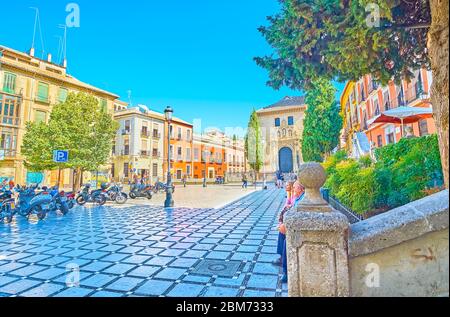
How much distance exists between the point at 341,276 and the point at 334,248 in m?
0.18

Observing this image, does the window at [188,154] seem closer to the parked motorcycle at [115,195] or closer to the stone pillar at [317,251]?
the parked motorcycle at [115,195]

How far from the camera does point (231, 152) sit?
2000 inches

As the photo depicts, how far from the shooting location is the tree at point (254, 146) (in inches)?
1318

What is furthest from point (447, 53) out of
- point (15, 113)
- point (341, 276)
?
point (15, 113)

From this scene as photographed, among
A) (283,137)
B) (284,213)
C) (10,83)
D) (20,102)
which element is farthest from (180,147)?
(284,213)

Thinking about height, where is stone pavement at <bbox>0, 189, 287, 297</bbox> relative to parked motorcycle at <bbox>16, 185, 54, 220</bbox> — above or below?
below

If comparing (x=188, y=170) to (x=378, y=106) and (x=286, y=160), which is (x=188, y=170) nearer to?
(x=286, y=160)

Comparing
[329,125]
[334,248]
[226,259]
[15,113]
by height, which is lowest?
[226,259]

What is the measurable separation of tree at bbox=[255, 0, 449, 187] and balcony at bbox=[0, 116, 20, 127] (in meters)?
24.6

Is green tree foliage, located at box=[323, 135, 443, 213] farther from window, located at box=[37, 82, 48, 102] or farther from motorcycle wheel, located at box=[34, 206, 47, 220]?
window, located at box=[37, 82, 48, 102]

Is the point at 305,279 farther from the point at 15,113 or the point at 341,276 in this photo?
the point at 15,113

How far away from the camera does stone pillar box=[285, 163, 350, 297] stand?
58.0 inches

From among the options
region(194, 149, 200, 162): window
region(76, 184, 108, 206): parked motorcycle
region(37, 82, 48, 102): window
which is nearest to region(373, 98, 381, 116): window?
region(76, 184, 108, 206): parked motorcycle

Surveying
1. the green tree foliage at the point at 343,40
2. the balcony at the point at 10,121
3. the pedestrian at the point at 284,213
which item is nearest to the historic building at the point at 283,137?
the balcony at the point at 10,121
